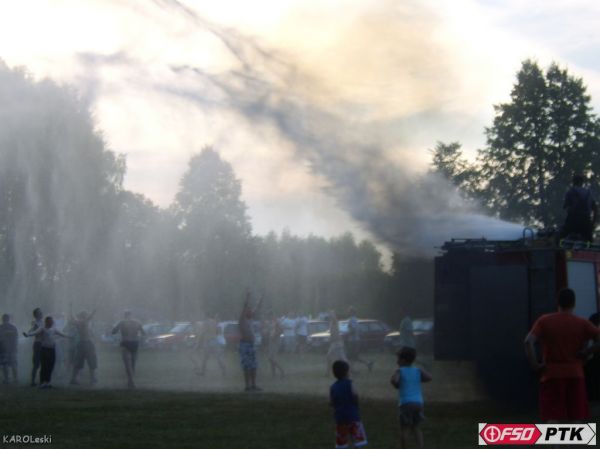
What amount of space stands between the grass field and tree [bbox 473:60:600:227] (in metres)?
28.9

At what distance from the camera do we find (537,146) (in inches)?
2062

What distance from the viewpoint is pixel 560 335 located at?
400 inches

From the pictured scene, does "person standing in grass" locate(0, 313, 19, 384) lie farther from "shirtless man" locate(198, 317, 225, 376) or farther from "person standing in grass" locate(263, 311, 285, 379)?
"person standing in grass" locate(263, 311, 285, 379)

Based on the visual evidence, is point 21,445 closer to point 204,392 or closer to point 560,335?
point 560,335

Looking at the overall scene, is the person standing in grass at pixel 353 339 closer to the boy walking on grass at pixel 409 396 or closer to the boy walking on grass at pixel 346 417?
the boy walking on grass at pixel 409 396

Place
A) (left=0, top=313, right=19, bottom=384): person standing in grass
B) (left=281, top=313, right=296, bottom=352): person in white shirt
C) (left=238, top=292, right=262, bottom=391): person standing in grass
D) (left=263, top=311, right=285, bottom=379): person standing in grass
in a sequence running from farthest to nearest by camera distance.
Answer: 1. (left=281, top=313, right=296, bottom=352): person in white shirt
2. (left=263, top=311, right=285, bottom=379): person standing in grass
3. (left=0, top=313, right=19, bottom=384): person standing in grass
4. (left=238, top=292, right=262, bottom=391): person standing in grass

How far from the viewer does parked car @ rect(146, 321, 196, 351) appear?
5084 centimetres

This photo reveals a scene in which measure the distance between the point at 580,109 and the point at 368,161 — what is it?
3071cm

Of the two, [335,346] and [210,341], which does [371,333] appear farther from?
[335,346]

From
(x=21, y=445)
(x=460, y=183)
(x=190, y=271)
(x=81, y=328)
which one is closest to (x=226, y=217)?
(x=190, y=271)

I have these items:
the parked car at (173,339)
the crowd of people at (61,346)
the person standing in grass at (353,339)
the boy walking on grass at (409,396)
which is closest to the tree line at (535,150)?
the parked car at (173,339)

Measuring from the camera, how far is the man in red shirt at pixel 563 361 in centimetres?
1009

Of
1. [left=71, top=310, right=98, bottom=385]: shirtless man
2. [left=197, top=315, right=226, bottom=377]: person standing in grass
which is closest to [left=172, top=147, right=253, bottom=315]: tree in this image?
[left=197, top=315, right=226, bottom=377]: person standing in grass

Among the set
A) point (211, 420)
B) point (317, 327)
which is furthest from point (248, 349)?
point (317, 327)
